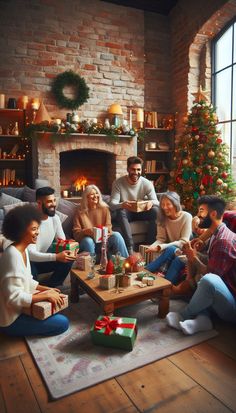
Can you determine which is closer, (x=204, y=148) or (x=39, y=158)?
(x=204, y=148)

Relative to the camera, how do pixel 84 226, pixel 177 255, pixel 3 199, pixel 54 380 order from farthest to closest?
pixel 3 199 → pixel 84 226 → pixel 177 255 → pixel 54 380

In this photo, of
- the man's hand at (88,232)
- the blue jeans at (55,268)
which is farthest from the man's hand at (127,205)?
the blue jeans at (55,268)

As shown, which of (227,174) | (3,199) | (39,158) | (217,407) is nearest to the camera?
(217,407)

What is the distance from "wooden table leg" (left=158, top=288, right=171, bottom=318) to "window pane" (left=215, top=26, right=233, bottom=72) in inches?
172

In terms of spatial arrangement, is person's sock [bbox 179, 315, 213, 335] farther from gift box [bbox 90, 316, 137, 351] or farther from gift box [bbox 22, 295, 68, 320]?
gift box [bbox 22, 295, 68, 320]

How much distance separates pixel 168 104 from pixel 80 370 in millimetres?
5457

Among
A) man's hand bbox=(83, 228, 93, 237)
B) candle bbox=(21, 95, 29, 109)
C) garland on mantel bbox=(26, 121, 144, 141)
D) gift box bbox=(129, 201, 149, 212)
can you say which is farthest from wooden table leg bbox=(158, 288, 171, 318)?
candle bbox=(21, 95, 29, 109)

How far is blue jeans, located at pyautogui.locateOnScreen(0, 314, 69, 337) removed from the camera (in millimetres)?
2021

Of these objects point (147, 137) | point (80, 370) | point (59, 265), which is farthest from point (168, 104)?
point (80, 370)

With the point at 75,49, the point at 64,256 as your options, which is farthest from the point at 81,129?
the point at 64,256

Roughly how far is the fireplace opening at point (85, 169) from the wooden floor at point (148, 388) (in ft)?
13.2

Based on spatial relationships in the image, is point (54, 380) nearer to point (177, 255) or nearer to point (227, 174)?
point (177, 255)

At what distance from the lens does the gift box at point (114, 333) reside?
189cm

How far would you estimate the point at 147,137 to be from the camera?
19.9ft
